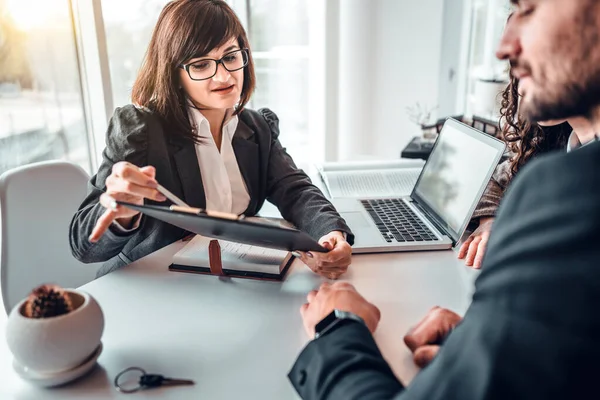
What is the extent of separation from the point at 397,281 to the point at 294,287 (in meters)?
0.21

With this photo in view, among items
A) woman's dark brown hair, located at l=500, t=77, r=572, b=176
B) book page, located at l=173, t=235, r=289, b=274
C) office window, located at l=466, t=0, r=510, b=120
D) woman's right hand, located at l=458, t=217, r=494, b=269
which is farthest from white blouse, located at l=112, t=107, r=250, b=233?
office window, located at l=466, t=0, r=510, b=120

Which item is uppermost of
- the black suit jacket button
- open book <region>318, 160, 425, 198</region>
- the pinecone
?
the pinecone

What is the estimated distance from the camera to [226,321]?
87 centimetres

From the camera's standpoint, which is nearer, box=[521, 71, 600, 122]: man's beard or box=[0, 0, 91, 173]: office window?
box=[521, 71, 600, 122]: man's beard

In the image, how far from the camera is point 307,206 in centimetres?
135

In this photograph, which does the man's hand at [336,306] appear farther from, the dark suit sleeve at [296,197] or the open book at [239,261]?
the dark suit sleeve at [296,197]

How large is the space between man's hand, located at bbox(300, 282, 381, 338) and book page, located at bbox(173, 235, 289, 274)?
221mm

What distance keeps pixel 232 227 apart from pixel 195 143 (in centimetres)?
64

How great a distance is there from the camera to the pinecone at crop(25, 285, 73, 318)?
673 millimetres

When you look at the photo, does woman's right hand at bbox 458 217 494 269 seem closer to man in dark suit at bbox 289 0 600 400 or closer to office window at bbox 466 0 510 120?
man in dark suit at bbox 289 0 600 400

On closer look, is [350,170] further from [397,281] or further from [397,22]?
[397,22]

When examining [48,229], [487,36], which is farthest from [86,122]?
[487,36]

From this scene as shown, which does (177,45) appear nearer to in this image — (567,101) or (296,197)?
(296,197)

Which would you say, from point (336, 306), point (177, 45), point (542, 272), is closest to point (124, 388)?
point (336, 306)
